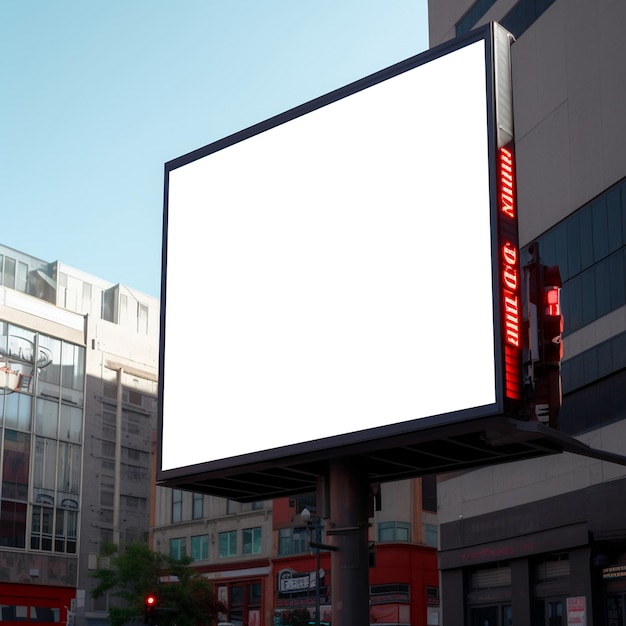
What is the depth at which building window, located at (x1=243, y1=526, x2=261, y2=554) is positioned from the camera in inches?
3278

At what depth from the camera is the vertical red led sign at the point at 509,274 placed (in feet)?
70.2

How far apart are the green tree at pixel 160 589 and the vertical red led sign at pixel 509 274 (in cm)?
4758

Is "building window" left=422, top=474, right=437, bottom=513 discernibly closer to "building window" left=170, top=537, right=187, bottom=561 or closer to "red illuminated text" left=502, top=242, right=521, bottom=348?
"building window" left=170, top=537, right=187, bottom=561

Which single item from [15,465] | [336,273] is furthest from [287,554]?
[336,273]

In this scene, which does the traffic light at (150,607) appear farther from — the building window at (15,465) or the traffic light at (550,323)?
the building window at (15,465)

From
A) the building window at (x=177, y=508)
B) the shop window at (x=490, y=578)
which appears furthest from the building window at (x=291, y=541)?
the shop window at (x=490, y=578)

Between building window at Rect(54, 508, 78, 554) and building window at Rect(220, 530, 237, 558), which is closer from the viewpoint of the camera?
building window at Rect(220, 530, 237, 558)

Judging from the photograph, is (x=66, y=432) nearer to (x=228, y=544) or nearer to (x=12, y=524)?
(x=12, y=524)

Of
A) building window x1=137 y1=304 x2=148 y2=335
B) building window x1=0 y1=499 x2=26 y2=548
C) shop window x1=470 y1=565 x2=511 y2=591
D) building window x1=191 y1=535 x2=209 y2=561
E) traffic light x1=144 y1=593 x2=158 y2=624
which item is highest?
building window x1=137 y1=304 x2=148 y2=335

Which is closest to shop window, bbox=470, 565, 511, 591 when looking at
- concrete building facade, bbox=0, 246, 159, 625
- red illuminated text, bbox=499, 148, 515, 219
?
red illuminated text, bbox=499, 148, 515, 219

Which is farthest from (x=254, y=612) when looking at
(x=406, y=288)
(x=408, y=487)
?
(x=406, y=288)

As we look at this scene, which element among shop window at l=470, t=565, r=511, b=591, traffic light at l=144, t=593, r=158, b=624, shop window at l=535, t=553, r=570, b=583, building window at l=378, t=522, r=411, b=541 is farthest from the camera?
building window at l=378, t=522, r=411, b=541

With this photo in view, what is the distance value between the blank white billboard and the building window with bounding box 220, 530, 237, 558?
192ft

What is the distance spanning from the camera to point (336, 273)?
25.0 m
